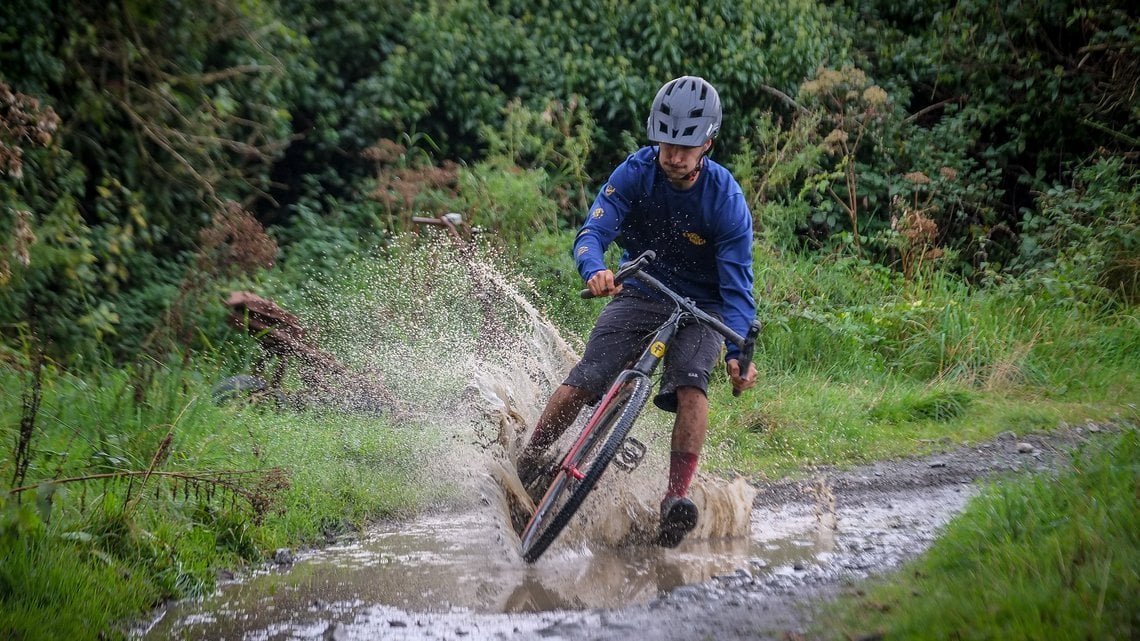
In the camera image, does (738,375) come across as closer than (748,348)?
No

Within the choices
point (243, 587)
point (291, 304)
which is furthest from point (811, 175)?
point (243, 587)

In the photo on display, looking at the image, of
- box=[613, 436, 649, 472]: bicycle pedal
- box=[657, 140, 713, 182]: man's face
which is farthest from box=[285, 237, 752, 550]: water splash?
box=[657, 140, 713, 182]: man's face

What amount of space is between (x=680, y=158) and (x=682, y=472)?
1.58m

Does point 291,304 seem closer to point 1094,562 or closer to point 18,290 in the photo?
point 18,290

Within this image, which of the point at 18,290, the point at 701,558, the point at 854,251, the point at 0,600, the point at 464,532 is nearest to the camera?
the point at 0,600

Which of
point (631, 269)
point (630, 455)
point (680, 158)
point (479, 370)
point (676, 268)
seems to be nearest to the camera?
point (631, 269)

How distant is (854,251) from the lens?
12977mm

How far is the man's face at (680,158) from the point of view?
5566 mm

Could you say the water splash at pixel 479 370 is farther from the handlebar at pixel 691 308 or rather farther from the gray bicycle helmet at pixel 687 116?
the gray bicycle helmet at pixel 687 116

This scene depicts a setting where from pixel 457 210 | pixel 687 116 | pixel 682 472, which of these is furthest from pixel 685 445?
pixel 457 210

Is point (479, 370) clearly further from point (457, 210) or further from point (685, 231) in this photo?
point (457, 210)

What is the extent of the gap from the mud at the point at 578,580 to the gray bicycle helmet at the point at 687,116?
2.04m

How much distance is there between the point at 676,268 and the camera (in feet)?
19.6

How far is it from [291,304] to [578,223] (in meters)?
4.07
